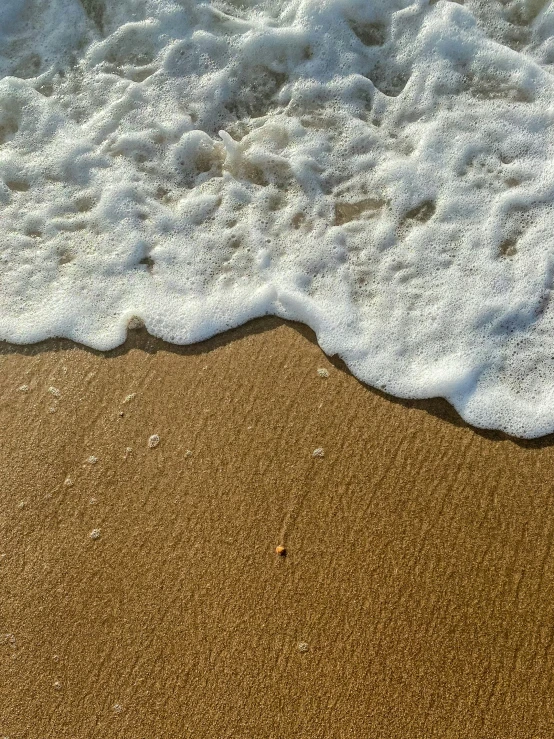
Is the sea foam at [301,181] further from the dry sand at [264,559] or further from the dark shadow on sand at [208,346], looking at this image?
the dry sand at [264,559]

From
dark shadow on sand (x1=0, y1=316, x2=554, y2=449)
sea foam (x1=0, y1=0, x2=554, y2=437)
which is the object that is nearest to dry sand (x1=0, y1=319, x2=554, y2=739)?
dark shadow on sand (x1=0, y1=316, x2=554, y2=449)

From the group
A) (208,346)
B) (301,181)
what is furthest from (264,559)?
(301,181)

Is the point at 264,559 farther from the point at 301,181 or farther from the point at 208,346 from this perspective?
the point at 301,181

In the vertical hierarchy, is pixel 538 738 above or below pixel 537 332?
below

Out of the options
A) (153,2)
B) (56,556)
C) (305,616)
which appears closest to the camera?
(305,616)

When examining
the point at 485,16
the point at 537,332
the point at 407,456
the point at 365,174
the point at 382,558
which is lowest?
the point at 382,558

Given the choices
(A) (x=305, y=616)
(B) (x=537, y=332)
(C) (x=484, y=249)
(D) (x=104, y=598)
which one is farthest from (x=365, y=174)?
(D) (x=104, y=598)

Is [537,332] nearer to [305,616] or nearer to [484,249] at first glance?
[484,249]
